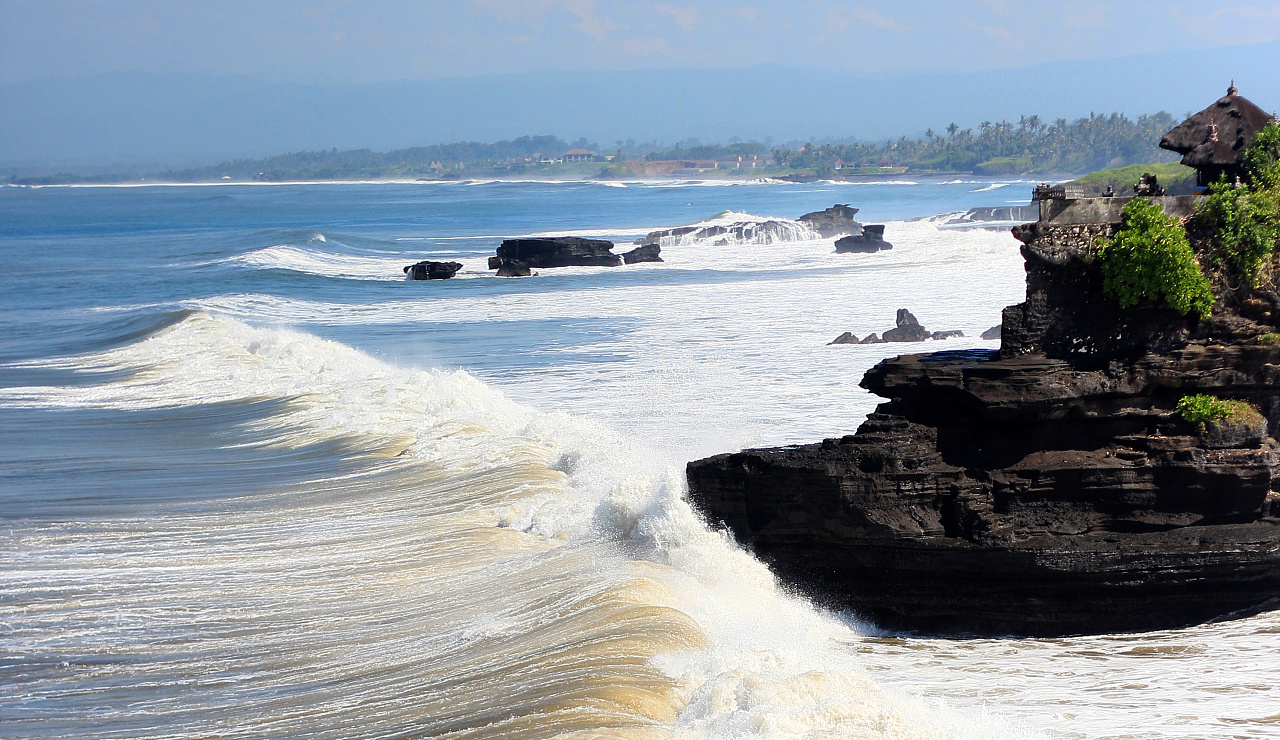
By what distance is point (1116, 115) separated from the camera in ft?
609

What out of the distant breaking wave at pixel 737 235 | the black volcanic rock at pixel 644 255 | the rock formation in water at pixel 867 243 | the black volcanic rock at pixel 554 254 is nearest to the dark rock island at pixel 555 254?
the black volcanic rock at pixel 554 254

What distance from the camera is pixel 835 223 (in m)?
68.1

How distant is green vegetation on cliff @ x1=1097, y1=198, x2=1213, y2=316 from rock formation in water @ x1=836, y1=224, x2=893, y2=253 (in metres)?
44.1

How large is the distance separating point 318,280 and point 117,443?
31385mm

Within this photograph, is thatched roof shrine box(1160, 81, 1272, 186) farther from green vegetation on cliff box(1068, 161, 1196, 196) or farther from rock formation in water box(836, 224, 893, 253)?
green vegetation on cliff box(1068, 161, 1196, 196)

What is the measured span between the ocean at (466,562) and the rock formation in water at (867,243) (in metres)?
22.6

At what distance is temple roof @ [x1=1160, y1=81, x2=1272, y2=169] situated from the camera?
459 inches

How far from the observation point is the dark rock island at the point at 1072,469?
10.3 m

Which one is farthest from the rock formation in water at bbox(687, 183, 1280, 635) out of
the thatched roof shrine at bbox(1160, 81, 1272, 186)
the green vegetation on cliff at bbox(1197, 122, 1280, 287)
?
the thatched roof shrine at bbox(1160, 81, 1272, 186)

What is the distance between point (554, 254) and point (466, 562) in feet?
134

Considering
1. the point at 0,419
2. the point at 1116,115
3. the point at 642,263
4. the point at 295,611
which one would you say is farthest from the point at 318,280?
the point at 1116,115

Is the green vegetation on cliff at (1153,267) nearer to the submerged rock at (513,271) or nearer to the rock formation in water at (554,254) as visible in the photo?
the submerged rock at (513,271)

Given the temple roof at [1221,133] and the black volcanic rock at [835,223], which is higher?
the temple roof at [1221,133]

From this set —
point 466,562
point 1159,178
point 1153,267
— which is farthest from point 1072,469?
point 1159,178
